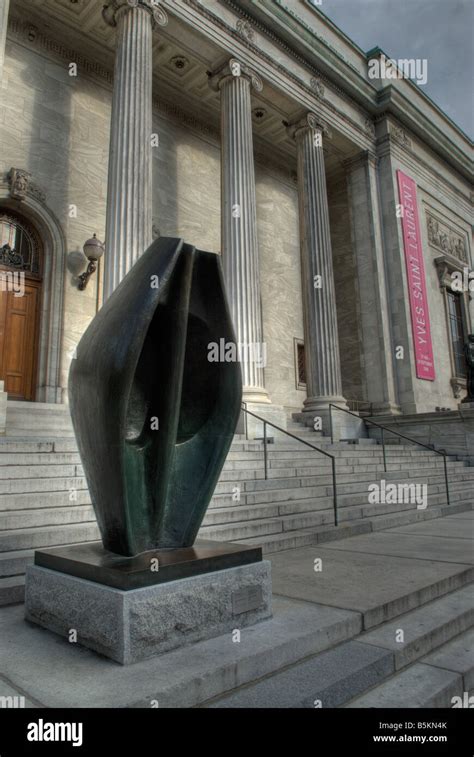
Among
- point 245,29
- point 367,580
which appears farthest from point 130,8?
point 367,580

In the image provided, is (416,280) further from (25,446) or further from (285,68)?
(25,446)

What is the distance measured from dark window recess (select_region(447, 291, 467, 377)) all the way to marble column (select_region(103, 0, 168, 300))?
1531 cm

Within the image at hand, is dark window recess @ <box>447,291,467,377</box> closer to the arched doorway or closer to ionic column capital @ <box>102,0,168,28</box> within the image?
ionic column capital @ <box>102,0,168,28</box>

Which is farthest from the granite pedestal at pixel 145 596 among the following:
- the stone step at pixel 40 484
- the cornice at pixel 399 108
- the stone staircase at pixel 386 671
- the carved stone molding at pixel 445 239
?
the carved stone molding at pixel 445 239

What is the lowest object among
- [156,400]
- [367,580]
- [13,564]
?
[367,580]

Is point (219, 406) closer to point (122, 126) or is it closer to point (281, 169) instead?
point (122, 126)

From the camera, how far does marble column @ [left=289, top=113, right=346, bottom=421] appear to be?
15.5m

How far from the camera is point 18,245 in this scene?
1276cm

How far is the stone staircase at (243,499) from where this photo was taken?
489 cm

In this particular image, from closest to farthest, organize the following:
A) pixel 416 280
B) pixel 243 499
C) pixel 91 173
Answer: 1. pixel 243 499
2. pixel 91 173
3. pixel 416 280

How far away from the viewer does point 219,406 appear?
12.1 feet

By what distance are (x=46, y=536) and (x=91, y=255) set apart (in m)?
9.46

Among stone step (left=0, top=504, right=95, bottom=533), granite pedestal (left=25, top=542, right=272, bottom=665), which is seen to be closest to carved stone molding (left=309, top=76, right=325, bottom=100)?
stone step (left=0, top=504, right=95, bottom=533)
